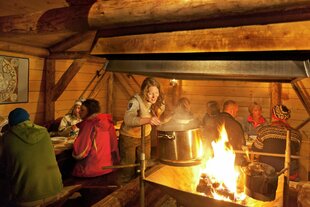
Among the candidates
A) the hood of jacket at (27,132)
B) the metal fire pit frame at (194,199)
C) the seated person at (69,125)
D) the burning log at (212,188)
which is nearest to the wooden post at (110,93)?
the seated person at (69,125)

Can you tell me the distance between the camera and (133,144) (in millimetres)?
3457

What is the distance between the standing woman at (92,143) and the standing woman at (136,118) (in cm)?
37

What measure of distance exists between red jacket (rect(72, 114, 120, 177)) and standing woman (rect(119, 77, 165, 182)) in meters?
0.37

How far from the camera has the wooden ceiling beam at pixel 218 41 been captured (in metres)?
1.45

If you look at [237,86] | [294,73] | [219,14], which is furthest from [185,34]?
[237,86]

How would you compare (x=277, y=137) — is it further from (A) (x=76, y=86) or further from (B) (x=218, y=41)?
(A) (x=76, y=86)

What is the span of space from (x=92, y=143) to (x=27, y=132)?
3.33 ft

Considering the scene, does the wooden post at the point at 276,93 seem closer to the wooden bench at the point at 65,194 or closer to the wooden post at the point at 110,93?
the wooden post at the point at 110,93

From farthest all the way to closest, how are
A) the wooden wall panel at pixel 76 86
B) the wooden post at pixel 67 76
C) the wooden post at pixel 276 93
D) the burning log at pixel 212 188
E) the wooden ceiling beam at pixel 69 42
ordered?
the wooden wall panel at pixel 76 86 → the wooden post at pixel 276 93 → the wooden post at pixel 67 76 → the wooden ceiling beam at pixel 69 42 → the burning log at pixel 212 188

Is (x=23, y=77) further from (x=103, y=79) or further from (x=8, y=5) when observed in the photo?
(x=103, y=79)

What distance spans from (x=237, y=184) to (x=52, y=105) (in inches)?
199

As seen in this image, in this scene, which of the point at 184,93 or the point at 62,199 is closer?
the point at 62,199

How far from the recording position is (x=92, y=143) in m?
3.68

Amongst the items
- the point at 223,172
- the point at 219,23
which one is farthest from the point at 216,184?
the point at 219,23
